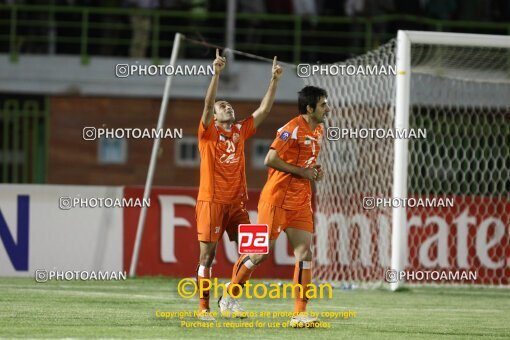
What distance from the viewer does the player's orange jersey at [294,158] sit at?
957 centimetres

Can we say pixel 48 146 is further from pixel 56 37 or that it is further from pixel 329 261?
pixel 329 261

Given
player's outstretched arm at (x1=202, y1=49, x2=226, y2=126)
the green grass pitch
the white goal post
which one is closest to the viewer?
the green grass pitch

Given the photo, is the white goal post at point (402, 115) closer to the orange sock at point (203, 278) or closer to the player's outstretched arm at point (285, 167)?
the player's outstretched arm at point (285, 167)

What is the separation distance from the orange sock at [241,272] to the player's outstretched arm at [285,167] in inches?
31.6

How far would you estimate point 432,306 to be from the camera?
11781mm

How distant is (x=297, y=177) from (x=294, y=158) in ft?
0.51

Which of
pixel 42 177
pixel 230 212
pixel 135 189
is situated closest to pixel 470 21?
pixel 42 177

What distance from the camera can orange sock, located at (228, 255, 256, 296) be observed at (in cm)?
979

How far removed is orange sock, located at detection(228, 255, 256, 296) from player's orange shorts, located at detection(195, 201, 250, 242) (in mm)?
278

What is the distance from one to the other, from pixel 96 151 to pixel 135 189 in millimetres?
8168

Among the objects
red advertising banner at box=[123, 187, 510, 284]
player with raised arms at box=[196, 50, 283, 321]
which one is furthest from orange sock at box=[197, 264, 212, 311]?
red advertising banner at box=[123, 187, 510, 284]

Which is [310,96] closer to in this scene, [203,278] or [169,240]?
[203,278]

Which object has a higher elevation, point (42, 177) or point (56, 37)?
point (56, 37)

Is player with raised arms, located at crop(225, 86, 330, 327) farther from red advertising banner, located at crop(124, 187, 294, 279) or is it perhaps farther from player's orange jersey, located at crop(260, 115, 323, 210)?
red advertising banner, located at crop(124, 187, 294, 279)
